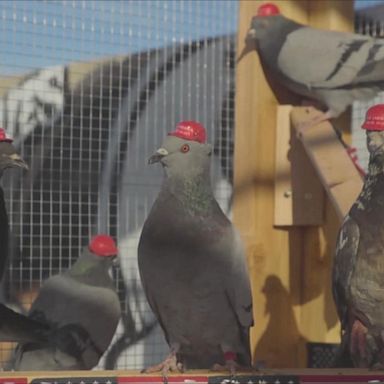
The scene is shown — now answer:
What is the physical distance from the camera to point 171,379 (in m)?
2.25

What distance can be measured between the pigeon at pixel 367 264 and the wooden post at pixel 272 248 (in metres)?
0.89

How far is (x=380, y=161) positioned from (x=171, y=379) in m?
0.89

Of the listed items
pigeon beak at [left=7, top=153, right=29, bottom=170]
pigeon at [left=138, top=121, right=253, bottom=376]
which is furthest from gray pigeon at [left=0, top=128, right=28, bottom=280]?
pigeon at [left=138, top=121, right=253, bottom=376]

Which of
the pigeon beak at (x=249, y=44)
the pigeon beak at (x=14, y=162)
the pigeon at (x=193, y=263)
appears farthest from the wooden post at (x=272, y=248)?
the pigeon beak at (x=14, y=162)

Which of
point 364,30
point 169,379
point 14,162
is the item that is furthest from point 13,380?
point 364,30

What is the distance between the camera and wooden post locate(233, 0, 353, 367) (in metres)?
3.63

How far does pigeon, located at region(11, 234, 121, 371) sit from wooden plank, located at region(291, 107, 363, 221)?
830 millimetres

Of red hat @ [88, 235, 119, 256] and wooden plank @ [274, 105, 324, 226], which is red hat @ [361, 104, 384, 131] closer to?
wooden plank @ [274, 105, 324, 226]

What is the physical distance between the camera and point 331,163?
11.3 feet

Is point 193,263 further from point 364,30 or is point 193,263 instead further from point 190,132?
point 364,30

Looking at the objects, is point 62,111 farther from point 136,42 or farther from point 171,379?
point 171,379

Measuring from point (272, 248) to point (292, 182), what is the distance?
0.27m

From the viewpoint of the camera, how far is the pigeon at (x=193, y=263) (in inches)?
104

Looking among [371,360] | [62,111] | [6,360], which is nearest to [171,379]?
[371,360]
